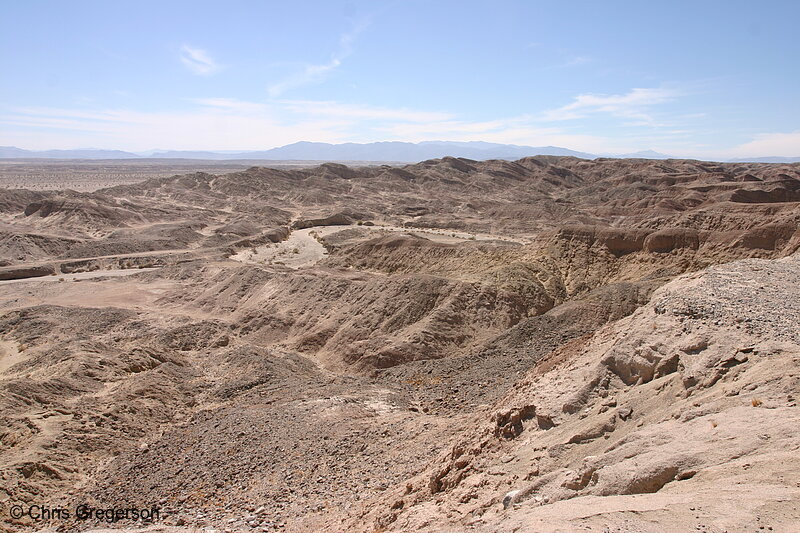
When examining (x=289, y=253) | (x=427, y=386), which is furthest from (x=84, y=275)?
(x=427, y=386)

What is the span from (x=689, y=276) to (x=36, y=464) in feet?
51.0

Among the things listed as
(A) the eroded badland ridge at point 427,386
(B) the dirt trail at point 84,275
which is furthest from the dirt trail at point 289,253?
(B) the dirt trail at point 84,275

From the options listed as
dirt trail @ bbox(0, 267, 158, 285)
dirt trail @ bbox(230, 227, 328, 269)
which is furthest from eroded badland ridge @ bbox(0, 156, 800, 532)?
dirt trail @ bbox(230, 227, 328, 269)

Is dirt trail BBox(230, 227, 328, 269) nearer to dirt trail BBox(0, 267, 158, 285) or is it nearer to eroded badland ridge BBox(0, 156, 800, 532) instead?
eroded badland ridge BBox(0, 156, 800, 532)

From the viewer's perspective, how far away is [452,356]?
69.5 feet

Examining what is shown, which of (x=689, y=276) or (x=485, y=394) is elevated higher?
(x=689, y=276)

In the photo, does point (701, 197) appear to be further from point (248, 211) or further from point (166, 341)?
point (166, 341)

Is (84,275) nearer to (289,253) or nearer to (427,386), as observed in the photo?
(289,253)

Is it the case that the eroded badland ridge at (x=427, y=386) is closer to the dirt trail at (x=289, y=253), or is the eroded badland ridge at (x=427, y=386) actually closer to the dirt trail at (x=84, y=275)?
the dirt trail at (x=84, y=275)

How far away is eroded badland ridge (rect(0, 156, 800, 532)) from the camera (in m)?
6.62

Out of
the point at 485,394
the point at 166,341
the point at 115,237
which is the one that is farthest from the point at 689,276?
the point at 115,237

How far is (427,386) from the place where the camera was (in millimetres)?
16812

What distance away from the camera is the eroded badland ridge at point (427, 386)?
21.7ft

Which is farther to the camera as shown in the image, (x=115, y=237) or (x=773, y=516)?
(x=115, y=237)
